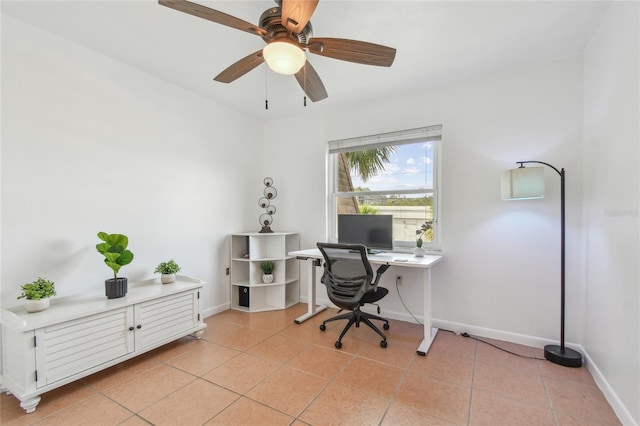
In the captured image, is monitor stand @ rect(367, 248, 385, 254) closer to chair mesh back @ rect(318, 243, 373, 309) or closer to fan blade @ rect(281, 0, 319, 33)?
chair mesh back @ rect(318, 243, 373, 309)

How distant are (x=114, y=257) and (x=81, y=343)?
62 cm

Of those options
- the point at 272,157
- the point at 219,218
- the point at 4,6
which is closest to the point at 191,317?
the point at 219,218

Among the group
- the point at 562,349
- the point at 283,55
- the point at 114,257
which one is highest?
the point at 283,55

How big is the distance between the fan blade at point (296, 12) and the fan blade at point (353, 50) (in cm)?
13

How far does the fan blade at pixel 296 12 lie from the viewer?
133 cm

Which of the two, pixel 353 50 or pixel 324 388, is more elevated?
pixel 353 50

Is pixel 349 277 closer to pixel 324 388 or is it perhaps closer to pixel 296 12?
pixel 324 388

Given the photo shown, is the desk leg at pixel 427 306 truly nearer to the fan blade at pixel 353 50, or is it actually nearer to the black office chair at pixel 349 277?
the black office chair at pixel 349 277

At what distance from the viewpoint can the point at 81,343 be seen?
1997mm

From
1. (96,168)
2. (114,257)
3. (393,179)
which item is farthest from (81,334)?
(393,179)

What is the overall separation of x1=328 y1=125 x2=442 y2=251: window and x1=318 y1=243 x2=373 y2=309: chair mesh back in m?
0.87

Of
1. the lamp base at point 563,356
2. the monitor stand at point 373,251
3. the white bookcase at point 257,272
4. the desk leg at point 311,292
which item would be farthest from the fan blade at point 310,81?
the lamp base at point 563,356

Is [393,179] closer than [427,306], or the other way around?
[427,306]

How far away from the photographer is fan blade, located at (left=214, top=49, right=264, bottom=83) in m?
1.81
